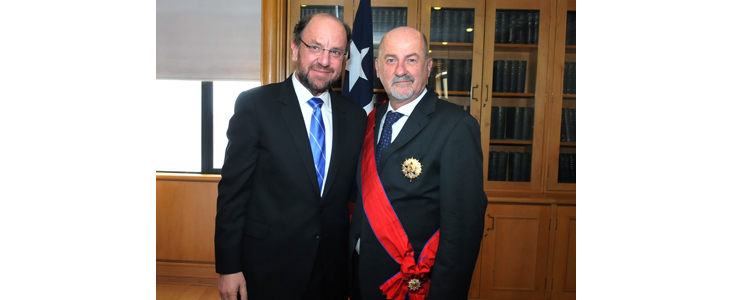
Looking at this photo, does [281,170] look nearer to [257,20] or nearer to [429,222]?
[429,222]

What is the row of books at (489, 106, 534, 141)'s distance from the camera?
2795 millimetres

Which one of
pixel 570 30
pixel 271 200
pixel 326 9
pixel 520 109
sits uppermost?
pixel 326 9

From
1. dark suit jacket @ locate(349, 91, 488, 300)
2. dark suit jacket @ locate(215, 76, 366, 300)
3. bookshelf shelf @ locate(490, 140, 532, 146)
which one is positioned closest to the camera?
dark suit jacket @ locate(349, 91, 488, 300)

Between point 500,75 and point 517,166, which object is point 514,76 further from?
point 517,166

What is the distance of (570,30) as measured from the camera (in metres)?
2.72

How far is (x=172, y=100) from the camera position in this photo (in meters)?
3.22

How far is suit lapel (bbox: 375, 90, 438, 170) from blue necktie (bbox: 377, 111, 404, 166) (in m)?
0.05

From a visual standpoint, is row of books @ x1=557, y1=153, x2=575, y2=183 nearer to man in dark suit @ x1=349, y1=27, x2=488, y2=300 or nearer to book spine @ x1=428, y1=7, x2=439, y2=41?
book spine @ x1=428, y1=7, x2=439, y2=41

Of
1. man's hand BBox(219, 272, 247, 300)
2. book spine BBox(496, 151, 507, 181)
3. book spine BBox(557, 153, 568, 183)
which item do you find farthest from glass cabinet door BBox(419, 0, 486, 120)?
man's hand BBox(219, 272, 247, 300)

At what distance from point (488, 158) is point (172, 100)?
2.68 meters

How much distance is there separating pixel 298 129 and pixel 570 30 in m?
2.36

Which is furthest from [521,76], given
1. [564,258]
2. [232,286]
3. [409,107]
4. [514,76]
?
[232,286]
